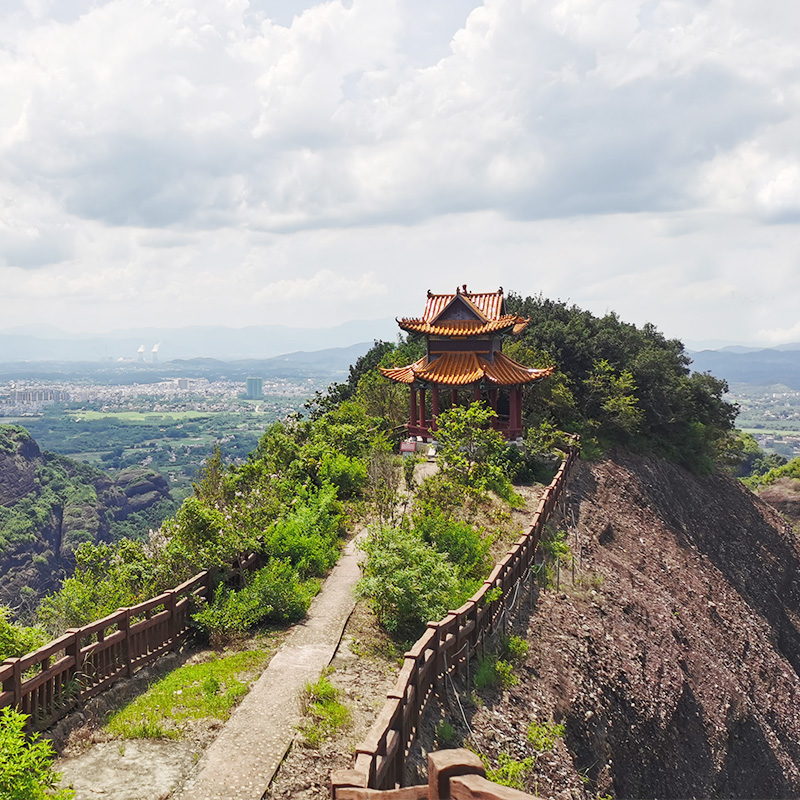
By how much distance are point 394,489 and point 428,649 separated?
11.3 meters

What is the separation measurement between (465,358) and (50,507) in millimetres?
106719

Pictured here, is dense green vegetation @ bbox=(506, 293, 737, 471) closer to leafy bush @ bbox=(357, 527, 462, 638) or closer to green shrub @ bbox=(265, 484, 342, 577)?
green shrub @ bbox=(265, 484, 342, 577)

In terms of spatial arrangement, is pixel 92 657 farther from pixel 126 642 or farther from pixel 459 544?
pixel 459 544

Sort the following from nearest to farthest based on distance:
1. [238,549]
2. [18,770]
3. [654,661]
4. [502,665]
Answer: [18,770], [502,665], [238,549], [654,661]

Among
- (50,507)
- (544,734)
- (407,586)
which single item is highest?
(407,586)

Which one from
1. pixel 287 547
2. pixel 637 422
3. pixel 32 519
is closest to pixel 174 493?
pixel 32 519

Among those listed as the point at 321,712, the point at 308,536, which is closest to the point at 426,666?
the point at 321,712

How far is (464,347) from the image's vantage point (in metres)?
27.4

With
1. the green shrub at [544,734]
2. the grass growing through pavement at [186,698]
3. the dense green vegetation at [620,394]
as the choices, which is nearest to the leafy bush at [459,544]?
the green shrub at [544,734]

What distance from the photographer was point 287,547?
15062 millimetres

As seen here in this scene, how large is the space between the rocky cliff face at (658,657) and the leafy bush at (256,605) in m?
3.99

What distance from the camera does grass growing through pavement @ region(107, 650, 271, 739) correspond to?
9188 mm

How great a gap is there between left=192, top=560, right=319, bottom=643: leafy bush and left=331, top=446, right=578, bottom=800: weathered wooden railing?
128 inches

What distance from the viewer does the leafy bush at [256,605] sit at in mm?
11930
